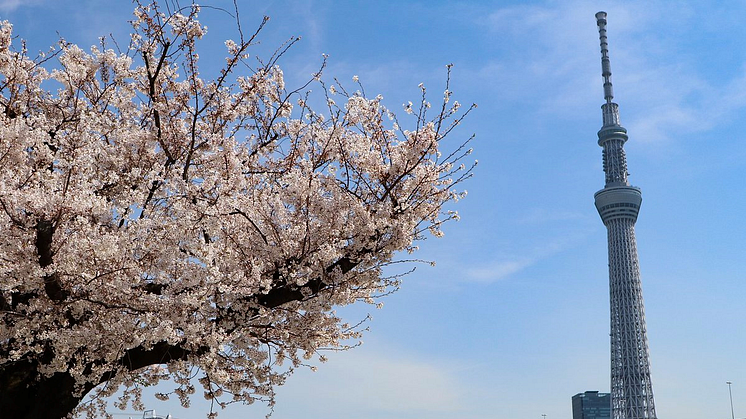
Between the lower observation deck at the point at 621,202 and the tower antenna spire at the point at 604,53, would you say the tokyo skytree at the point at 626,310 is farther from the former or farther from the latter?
the tower antenna spire at the point at 604,53

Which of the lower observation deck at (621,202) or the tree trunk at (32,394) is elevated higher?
the lower observation deck at (621,202)

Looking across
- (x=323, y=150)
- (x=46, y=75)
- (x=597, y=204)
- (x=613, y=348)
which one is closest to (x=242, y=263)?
(x=323, y=150)

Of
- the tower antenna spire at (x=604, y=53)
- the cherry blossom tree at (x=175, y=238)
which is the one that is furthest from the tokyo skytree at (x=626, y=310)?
the cherry blossom tree at (x=175, y=238)

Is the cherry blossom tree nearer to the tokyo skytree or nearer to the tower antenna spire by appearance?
the tokyo skytree

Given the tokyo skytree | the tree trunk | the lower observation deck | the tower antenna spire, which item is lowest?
the tree trunk

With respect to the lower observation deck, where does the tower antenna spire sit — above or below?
above

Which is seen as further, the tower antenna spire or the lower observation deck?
the tower antenna spire

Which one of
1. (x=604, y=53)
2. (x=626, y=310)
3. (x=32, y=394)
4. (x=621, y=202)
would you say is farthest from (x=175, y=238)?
(x=604, y=53)

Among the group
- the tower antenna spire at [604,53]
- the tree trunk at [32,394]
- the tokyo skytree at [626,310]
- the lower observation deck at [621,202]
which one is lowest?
the tree trunk at [32,394]

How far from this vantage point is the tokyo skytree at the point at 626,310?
94.3 m

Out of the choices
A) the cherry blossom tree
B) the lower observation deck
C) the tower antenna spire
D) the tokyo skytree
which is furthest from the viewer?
the tower antenna spire

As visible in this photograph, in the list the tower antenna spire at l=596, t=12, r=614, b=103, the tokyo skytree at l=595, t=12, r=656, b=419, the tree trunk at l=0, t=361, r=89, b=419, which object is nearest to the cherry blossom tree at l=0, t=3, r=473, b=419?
the tree trunk at l=0, t=361, r=89, b=419

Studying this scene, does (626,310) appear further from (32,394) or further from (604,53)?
(32,394)

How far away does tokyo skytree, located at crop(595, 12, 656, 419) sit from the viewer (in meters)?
94.3
